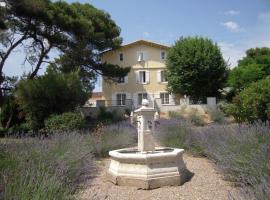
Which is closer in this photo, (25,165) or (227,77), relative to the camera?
(25,165)

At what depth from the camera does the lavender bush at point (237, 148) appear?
5.10 metres

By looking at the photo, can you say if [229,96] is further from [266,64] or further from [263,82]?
[263,82]

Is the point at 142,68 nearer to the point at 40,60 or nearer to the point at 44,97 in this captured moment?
the point at 40,60

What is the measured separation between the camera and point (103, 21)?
28.2 m

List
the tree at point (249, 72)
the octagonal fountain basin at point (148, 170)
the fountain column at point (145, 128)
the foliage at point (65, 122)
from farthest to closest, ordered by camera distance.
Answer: the tree at point (249, 72) → the foliage at point (65, 122) → the fountain column at point (145, 128) → the octagonal fountain basin at point (148, 170)

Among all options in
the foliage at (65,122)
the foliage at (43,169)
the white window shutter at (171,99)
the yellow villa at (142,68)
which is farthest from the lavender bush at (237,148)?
the yellow villa at (142,68)

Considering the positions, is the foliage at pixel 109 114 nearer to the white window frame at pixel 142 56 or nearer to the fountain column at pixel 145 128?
the white window frame at pixel 142 56

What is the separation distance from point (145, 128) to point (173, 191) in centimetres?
186

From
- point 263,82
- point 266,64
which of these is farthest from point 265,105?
point 266,64

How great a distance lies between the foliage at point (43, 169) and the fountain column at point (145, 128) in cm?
123

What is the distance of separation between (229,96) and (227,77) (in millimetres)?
1618

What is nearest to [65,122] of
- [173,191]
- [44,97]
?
[44,97]

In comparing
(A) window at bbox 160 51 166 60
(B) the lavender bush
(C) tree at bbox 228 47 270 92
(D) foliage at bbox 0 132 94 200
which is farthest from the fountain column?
(A) window at bbox 160 51 166 60

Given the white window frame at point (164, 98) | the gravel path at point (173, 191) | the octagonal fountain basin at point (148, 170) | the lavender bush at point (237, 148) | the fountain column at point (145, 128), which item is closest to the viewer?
the lavender bush at point (237, 148)
